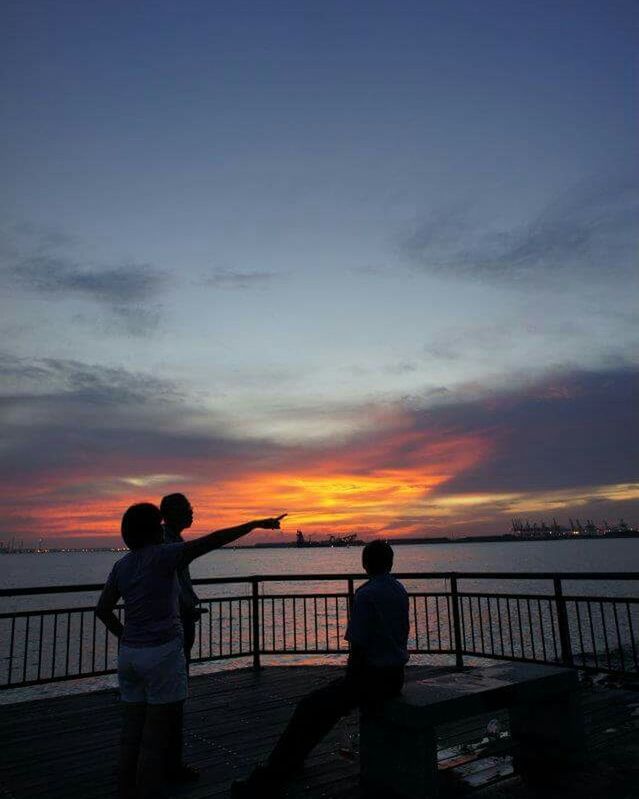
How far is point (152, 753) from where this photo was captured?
339 cm

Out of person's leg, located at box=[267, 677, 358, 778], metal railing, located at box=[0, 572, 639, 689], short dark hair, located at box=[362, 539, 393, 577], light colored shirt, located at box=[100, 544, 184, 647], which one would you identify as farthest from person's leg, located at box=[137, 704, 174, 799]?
metal railing, located at box=[0, 572, 639, 689]

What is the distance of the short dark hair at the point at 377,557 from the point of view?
479 centimetres

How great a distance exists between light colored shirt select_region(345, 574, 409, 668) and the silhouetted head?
1600 mm

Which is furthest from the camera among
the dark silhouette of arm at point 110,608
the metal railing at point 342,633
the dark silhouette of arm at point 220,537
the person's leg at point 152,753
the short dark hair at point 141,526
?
the metal railing at point 342,633

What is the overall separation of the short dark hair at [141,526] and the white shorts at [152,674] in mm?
594

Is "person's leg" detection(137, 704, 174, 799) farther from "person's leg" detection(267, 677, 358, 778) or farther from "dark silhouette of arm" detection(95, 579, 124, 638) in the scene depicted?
"person's leg" detection(267, 677, 358, 778)

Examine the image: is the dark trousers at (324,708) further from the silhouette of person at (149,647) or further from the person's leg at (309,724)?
the silhouette of person at (149,647)

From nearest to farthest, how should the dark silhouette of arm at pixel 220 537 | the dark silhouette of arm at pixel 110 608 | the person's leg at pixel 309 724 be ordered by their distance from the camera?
1. the dark silhouette of arm at pixel 220 537
2. the dark silhouette of arm at pixel 110 608
3. the person's leg at pixel 309 724

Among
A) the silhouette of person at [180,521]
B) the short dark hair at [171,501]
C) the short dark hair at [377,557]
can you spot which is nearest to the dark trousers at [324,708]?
the short dark hair at [377,557]

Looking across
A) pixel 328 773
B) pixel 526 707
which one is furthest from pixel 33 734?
pixel 526 707

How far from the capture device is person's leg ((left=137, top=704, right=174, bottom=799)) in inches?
132

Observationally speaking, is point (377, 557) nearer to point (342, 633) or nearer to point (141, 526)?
point (141, 526)

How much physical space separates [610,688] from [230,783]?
511cm

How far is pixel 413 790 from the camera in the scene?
421 centimetres
